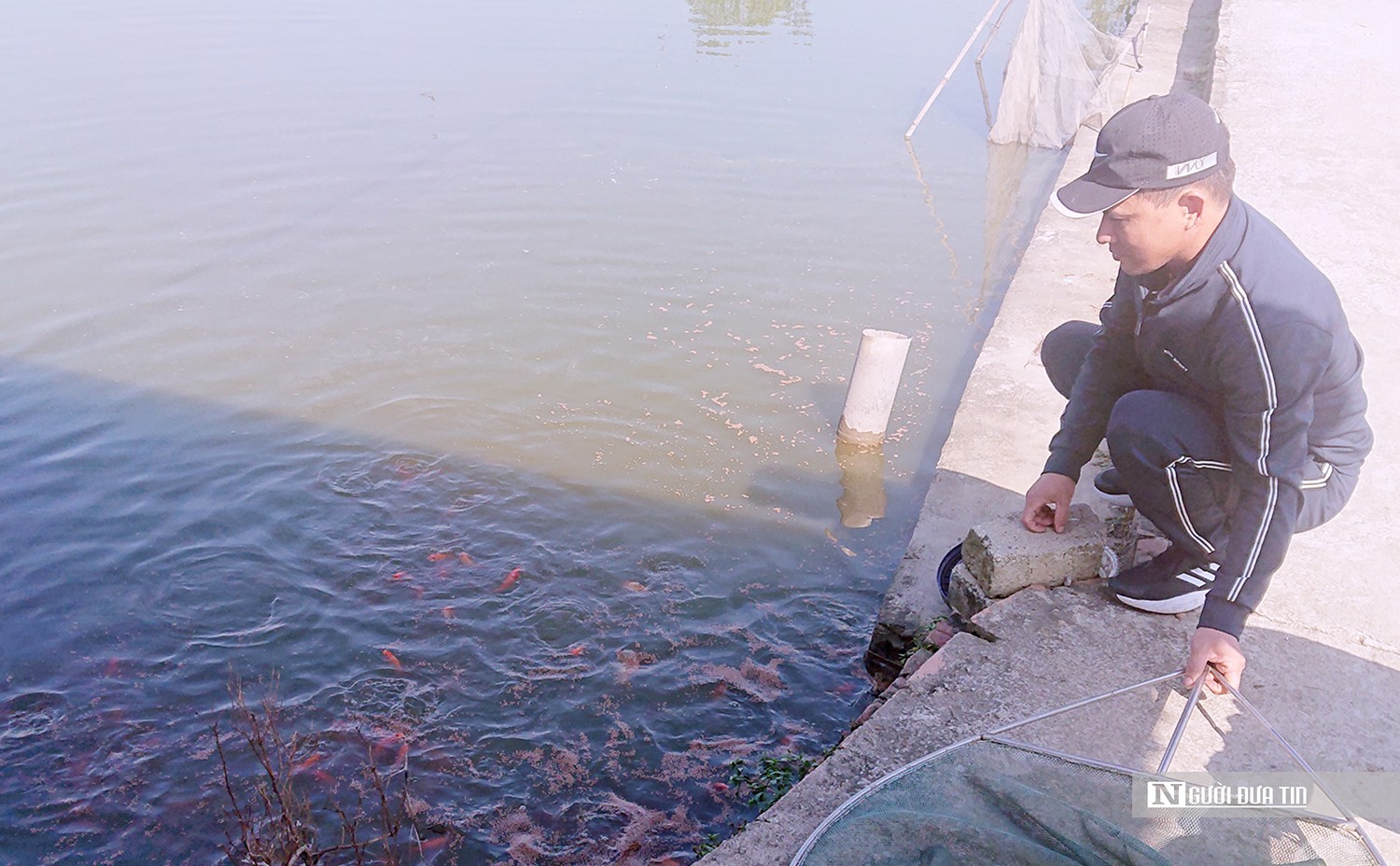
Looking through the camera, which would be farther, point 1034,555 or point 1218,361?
point 1034,555

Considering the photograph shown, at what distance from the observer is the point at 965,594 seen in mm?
4121

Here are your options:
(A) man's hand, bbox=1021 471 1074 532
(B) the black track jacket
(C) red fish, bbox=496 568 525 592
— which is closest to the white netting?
(C) red fish, bbox=496 568 525 592

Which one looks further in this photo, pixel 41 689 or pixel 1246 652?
pixel 41 689

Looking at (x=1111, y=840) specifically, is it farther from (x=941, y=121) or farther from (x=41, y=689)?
(x=941, y=121)

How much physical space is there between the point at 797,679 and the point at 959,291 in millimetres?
5281

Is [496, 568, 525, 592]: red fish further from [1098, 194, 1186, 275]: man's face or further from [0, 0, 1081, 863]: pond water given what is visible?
[1098, 194, 1186, 275]: man's face

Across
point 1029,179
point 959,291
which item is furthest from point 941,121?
point 959,291

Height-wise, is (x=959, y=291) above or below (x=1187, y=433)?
below

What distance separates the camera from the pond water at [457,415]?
448 centimetres

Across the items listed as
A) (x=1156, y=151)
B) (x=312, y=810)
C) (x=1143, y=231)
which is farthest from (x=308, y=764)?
(x=1156, y=151)

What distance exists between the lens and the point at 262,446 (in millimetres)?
6617

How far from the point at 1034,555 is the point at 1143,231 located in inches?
50.8

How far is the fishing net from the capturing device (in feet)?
8.16

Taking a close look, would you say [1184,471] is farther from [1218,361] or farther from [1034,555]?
[1034,555]
